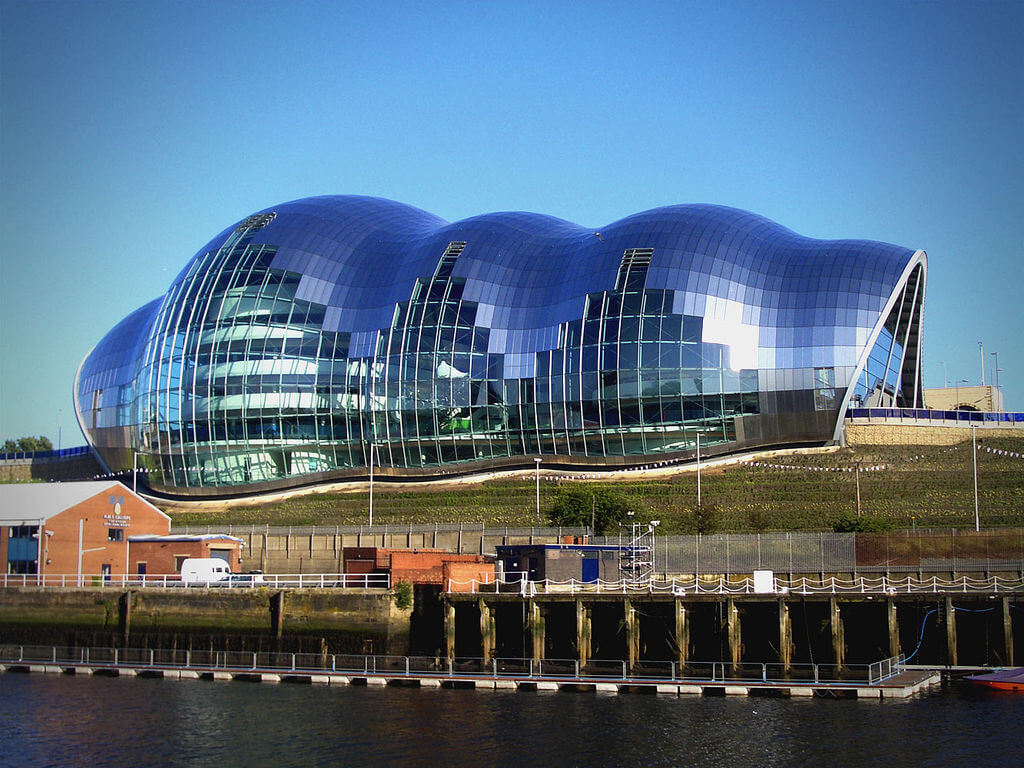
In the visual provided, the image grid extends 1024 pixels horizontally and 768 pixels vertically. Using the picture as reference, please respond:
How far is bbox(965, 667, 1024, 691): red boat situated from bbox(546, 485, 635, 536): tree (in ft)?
128

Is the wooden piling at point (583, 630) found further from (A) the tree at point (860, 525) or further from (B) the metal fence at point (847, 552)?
(A) the tree at point (860, 525)

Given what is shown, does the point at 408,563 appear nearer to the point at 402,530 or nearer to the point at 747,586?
the point at 747,586

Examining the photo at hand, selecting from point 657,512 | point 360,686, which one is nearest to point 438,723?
point 360,686

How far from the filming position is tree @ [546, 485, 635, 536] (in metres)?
96.0

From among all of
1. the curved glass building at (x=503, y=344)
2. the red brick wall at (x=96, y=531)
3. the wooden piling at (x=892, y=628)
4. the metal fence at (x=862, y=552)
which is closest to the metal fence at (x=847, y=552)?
the metal fence at (x=862, y=552)

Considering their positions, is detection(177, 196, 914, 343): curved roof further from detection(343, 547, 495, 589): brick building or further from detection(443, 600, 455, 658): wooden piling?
detection(443, 600, 455, 658): wooden piling

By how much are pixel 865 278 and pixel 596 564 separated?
55.3 metres

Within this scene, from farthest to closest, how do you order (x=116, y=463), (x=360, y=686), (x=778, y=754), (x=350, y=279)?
(x=116, y=463), (x=350, y=279), (x=360, y=686), (x=778, y=754)

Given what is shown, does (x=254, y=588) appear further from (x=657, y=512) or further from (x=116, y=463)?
(x=116, y=463)

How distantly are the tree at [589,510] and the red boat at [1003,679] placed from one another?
38.9 m

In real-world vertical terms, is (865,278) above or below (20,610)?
above

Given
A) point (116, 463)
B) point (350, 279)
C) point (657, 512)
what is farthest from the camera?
point (116, 463)

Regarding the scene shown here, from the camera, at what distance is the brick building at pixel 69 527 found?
84.7 metres

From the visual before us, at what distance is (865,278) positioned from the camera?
11894 cm
